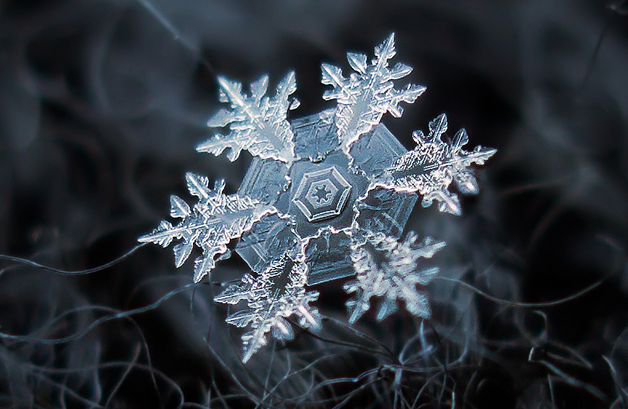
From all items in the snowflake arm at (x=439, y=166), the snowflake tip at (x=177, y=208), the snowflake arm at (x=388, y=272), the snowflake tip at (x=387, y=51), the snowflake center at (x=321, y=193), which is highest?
the snowflake tip at (x=387, y=51)

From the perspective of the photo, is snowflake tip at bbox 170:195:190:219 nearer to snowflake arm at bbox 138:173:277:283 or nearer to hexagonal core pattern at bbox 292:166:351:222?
snowflake arm at bbox 138:173:277:283

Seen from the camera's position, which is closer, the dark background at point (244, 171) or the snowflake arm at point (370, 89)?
the snowflake arm at point (370, 89)

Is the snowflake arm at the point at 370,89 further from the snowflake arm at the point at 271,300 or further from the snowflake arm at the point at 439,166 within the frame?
the snowflake arm at the point at 271,300

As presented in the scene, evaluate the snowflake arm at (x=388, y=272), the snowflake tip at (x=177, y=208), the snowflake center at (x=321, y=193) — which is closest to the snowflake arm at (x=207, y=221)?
the snowflake tip at (x=177, y=208)

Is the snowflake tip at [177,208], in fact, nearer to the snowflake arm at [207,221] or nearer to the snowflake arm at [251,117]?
the snowflake arm at [207,221]

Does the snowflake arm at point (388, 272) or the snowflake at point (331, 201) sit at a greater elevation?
the snowflake at point (331, 201)

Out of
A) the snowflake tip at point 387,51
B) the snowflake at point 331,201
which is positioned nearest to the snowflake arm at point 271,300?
the snowflake at point 331,201
